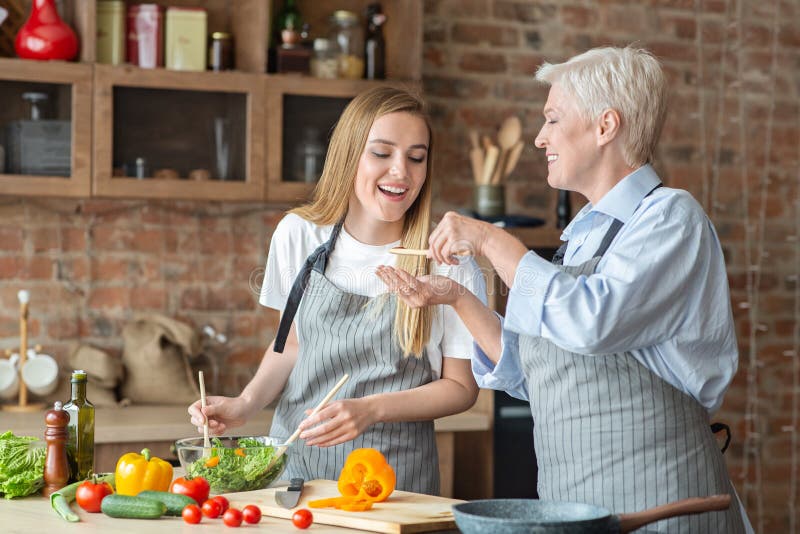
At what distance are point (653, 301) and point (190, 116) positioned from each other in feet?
7.43

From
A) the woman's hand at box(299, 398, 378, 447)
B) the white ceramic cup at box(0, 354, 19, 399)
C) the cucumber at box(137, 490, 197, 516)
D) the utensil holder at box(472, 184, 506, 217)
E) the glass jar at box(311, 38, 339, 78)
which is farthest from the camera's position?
the utensil holder at box(472, 184, 506, 217)

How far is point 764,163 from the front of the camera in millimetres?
4430

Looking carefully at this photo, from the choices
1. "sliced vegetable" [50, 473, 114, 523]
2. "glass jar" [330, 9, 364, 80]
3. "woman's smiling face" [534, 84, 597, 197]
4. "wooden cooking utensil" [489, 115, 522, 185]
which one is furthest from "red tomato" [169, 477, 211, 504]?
"wooden cooking utensil" [489, 115, 522, 185]

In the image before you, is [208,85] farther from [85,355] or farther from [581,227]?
[581,227]

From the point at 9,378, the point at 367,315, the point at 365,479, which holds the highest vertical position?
the point at 367,315

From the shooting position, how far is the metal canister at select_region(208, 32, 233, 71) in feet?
11.8

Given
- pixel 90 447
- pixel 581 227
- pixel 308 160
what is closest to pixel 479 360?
pixel 581 227

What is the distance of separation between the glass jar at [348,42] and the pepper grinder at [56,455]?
2047 millimetres

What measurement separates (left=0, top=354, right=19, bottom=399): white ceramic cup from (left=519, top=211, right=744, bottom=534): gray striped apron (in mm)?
2361

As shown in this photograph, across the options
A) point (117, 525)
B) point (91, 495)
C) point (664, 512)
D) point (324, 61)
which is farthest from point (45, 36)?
point (664, 512)

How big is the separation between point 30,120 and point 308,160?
3.08ft

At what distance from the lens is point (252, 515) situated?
5.65 feet

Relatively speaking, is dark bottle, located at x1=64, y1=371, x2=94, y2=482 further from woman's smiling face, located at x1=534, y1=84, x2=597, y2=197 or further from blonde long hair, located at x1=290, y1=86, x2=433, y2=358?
woman's smiling face, located at x1=534, y1=84, x2=597, y2=197

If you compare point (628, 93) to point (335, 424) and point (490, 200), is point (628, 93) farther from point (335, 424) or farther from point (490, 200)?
point (490, 200)
